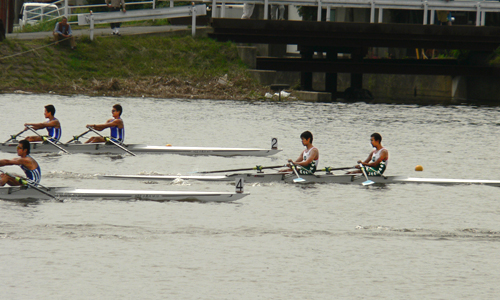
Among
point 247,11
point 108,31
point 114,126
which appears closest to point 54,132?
point 114,126

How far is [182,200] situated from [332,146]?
31.3ft

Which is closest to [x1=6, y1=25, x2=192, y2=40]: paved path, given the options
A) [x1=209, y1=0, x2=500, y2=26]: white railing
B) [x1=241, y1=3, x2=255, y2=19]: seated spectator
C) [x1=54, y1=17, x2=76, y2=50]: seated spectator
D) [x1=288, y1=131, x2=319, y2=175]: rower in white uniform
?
[x1=54, y1=17, x2=76, y2=50]: seated spectator

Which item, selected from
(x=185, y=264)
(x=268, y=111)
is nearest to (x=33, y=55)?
(x=268, y=111)

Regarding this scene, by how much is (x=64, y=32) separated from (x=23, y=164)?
21.2 metres

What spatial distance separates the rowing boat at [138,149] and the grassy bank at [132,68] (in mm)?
12907

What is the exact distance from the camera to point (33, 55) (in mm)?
35031

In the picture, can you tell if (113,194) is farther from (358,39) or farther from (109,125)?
(358,39)

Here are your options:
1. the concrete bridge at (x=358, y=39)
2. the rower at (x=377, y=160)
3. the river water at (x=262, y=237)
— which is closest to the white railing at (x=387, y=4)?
the concrete bridge at (x=358, y=39)

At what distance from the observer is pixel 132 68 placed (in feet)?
120

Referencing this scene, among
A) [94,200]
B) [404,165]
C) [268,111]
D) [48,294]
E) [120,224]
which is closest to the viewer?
[48,294]

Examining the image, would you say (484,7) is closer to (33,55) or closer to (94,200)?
(33,55)

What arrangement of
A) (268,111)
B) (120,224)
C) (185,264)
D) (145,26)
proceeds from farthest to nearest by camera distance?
(145,26) < (268,111) < (120,224) < (185,264)

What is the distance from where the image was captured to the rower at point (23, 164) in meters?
15.6

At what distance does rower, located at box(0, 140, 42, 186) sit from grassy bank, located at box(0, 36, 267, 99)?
62.5ft
